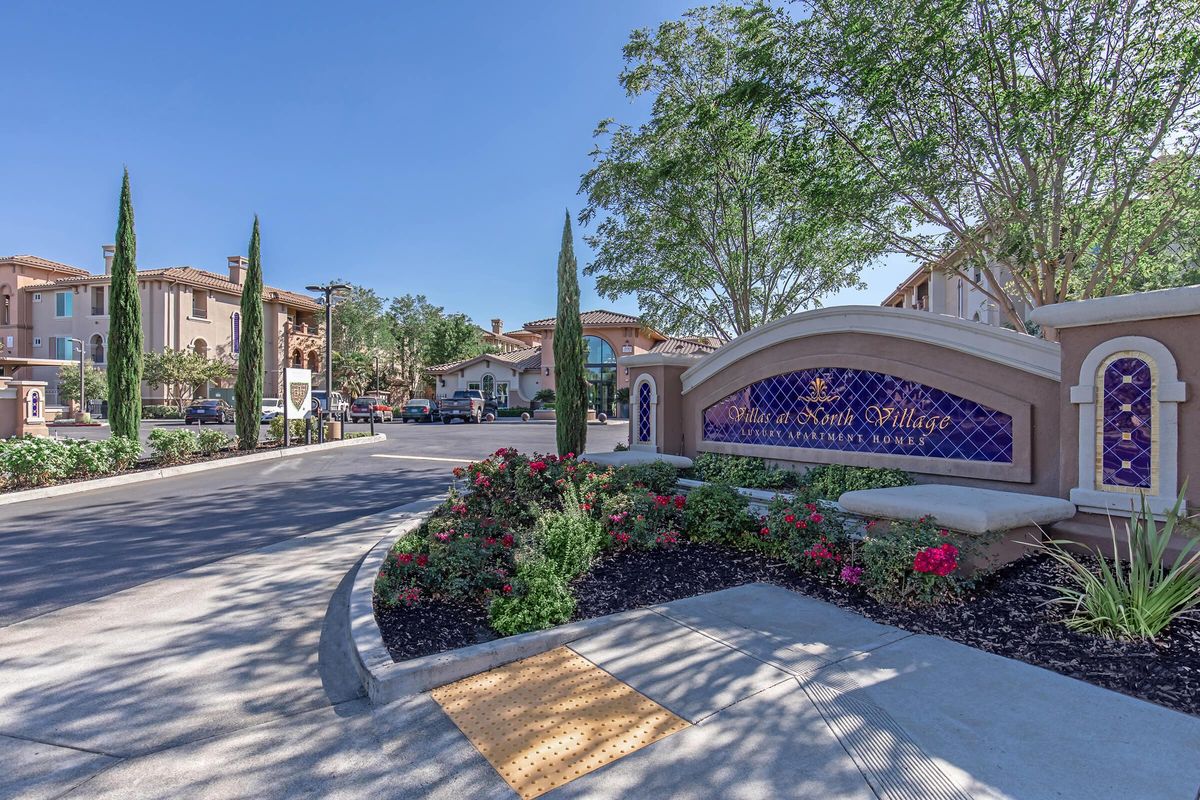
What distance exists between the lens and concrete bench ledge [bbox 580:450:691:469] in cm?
947

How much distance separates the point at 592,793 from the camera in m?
2.61

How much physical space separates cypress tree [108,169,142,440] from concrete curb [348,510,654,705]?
506 inches

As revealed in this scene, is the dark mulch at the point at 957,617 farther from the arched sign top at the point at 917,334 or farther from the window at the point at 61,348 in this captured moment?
the window at the point at 61,348

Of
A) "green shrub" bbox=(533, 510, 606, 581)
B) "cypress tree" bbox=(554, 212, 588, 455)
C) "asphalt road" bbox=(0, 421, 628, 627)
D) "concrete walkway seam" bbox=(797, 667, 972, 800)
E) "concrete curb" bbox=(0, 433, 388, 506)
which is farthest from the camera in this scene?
"cypress tree" bbox=(554, 212, 588, 455)

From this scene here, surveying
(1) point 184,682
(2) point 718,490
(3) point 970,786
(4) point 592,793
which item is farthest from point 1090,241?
(1) point 184,682

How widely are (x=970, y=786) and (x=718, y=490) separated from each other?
4223 mm

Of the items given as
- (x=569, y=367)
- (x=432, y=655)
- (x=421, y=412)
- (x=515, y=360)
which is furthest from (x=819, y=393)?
A: (x=515, y=360)

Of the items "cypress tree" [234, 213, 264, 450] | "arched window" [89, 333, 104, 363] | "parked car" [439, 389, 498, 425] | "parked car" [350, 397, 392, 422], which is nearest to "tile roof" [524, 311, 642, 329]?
"parked car" [439, 389, 498, 425]

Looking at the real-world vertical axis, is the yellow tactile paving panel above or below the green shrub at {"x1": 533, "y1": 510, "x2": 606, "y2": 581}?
below

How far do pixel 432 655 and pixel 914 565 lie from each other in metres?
3.45

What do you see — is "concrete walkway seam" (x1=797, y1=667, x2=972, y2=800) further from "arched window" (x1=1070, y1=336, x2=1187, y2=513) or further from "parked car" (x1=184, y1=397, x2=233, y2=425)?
"parked car" (x1=184, y1=397, x2=233, y2=425)

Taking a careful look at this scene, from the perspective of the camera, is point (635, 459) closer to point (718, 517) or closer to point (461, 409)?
point (718, 517)

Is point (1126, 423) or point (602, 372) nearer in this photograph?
point (1126, 423)

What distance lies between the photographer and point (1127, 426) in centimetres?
494
